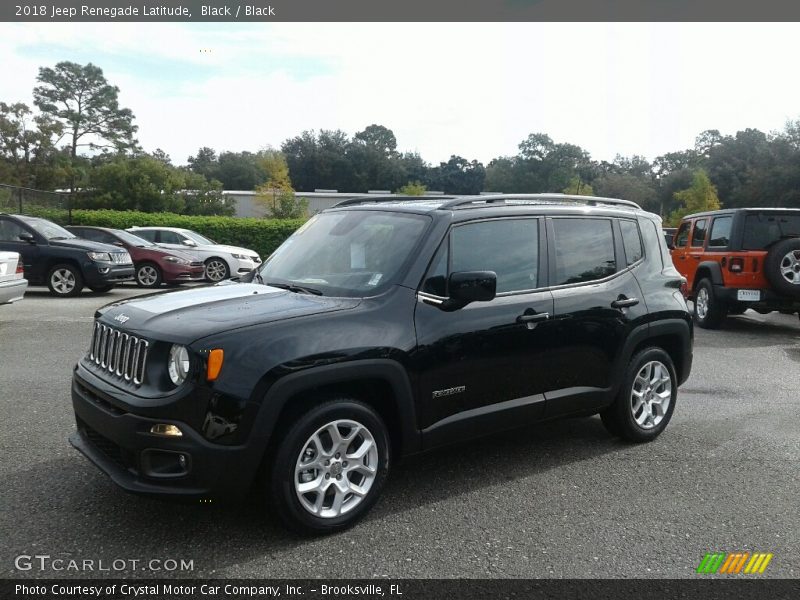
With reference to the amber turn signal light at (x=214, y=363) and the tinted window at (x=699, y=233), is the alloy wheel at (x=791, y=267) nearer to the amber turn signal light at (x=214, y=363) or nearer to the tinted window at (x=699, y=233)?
the tinted window at (x=699, y=233)

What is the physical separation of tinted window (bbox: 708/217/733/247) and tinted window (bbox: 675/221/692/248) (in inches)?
48.7

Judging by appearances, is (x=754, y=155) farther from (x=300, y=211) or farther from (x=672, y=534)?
(x=672, y=534)

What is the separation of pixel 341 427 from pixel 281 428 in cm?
34

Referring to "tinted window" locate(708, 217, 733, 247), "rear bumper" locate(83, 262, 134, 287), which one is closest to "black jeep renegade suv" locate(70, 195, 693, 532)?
"tinted window" locate(708, 217, 733, 247)

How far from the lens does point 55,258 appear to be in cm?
1362

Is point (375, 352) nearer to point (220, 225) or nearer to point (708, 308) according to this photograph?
point (708, 308)

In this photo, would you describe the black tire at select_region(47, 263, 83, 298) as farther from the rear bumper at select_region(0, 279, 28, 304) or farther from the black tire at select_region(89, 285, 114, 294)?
the rear bumper at select_region(0, 279, 28, 304)

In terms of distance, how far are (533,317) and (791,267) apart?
786 centimetres

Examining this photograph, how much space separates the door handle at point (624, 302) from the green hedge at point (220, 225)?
2208 cm

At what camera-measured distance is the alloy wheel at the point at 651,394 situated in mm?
5184

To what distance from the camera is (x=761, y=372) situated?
8109 millimetres

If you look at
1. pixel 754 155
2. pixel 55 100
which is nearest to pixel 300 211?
pixel 55 100

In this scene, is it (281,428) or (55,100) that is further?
(55,100)

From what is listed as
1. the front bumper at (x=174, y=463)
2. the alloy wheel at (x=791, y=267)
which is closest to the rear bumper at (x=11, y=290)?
the front bumper at (x=174, y=463)
